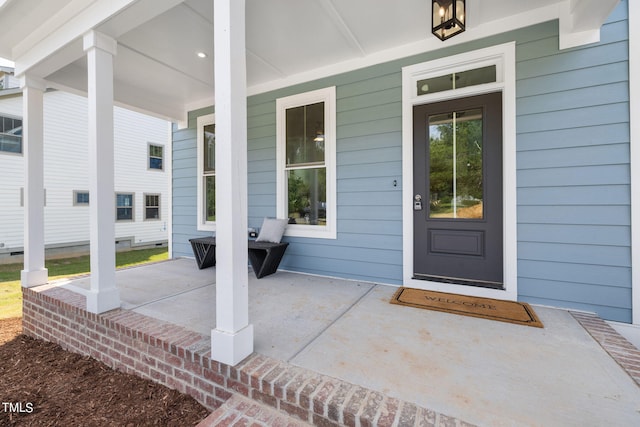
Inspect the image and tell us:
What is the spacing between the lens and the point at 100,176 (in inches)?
98.1

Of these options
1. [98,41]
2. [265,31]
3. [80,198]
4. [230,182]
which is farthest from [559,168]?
[80,198]

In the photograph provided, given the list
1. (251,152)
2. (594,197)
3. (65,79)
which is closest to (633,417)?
(594,197)

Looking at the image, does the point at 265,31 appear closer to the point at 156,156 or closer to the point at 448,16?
the point at 448,16

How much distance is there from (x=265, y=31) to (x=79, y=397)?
359 cm

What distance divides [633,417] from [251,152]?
4307 mm

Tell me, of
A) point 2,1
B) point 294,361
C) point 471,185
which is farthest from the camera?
point 471,185

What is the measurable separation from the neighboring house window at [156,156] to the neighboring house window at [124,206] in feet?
4.51

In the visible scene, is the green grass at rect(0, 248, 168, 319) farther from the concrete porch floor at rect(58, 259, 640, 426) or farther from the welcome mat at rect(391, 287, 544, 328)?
the welcome mat at rect(391, 287, 544, 328)

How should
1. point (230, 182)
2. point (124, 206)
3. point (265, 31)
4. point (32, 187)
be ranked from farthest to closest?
point (124, 206), point (32, 187), point (265, 31), point (230, 182)

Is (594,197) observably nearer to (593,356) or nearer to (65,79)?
(593,356)

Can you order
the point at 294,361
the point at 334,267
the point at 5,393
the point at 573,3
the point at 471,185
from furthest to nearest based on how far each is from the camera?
the point at 334,267 < the point at 471,185 < the point at 573,3 < the point at 5,393 < the point at 294,361

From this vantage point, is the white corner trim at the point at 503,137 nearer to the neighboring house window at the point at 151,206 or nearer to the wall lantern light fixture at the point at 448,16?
the wall lantern light fixture at the point at 448,16

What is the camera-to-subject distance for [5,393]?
220 centimetres

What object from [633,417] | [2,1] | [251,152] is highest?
[2,1]
